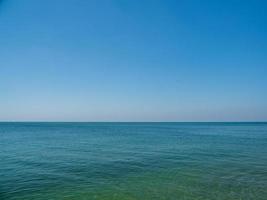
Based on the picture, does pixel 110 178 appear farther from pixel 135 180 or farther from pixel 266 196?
pixel 266 196

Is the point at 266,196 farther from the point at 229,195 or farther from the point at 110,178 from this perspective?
the point at 110,178

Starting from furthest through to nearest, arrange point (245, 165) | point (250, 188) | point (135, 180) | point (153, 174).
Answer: point (245, 165) < point (153, 174) < point (135, 180) < point (250, 188)

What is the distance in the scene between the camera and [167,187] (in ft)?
40.4

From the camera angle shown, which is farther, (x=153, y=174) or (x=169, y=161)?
(x=169, y=161)

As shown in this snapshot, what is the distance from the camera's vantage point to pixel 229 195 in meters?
11.1

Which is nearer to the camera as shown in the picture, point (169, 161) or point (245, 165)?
point (245, 165)

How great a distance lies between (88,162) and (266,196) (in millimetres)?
12538

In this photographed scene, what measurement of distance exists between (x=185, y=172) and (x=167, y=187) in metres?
3.73

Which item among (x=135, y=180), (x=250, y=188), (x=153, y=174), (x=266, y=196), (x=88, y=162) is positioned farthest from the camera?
(x=88, y=162)

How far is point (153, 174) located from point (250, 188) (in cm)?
538

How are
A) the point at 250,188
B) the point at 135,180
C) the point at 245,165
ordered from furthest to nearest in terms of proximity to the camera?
1. the point at 245,165
2. the point at 135,180
3. the point at 250,188

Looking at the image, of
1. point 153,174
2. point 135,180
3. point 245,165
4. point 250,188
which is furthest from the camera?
point 245,165

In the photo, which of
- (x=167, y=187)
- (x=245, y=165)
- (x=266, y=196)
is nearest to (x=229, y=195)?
(x=266, y=196)

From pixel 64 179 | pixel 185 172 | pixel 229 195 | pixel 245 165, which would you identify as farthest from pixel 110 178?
pixel 245 165
